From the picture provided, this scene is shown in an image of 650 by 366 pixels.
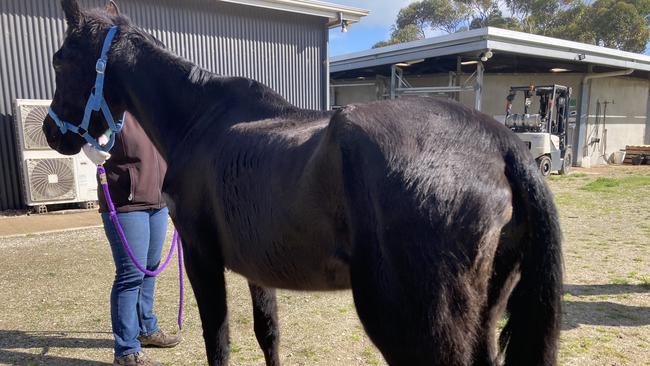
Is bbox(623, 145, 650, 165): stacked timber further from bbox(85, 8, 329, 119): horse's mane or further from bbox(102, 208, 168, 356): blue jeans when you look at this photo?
bbox(102, 208, 168, 356): blue jeans

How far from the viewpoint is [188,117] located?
8.92ft

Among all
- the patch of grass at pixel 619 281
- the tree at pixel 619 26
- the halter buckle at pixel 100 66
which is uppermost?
the tree at pixel 619 26

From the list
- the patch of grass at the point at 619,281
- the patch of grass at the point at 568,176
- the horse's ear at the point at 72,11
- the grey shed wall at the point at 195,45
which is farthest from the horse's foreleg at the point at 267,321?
the patch of grass at the point at 568,176

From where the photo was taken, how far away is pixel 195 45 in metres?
10.0

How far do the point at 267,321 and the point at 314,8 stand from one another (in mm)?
9588

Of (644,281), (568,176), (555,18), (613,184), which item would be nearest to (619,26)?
(555,18)

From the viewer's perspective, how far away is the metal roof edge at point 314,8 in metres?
10.2

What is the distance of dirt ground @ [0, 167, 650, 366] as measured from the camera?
341 cm

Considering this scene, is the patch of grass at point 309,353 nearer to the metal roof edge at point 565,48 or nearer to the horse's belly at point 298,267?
the horse's belly at point 298,267

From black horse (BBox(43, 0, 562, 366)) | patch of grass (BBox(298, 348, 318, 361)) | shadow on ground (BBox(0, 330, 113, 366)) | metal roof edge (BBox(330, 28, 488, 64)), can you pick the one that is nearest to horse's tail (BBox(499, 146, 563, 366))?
black horse (BBox(43, 0, 562, 366))

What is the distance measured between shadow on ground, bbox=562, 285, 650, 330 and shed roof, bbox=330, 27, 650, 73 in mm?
9834

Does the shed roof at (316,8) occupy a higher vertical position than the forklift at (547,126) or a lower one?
higher

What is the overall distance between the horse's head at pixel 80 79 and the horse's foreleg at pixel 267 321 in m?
1.56

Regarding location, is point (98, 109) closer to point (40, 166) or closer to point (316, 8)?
point (40, 166)
